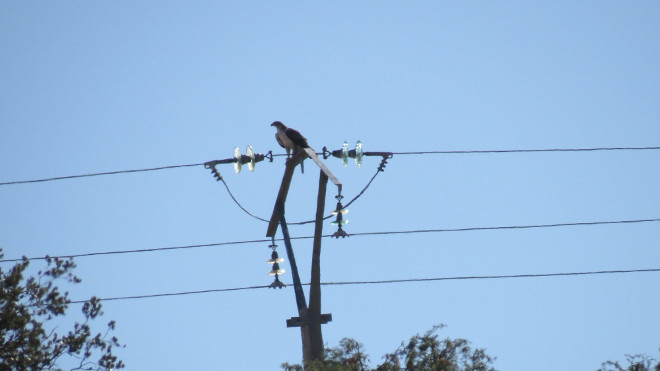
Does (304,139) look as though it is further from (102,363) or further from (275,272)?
(102,363)

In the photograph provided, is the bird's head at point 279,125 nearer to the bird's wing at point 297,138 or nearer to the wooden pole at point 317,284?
the bird's wing at point 297,138

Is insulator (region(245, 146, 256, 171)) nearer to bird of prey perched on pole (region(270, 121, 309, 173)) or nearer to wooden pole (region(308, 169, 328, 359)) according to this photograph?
bird of prey perched on pole (region(270, 121, 309, 173))

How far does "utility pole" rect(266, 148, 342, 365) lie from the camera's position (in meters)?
18.0

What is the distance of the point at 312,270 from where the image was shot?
730 inches

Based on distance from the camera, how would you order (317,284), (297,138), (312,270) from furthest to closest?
(297,138) < (312,270) < (317,284)

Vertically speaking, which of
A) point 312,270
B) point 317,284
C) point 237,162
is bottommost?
point 317,284

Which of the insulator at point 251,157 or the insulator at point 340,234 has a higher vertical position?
the insulator at point 251,157

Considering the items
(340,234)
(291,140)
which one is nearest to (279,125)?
(291,140)

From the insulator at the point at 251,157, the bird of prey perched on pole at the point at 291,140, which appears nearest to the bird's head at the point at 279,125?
the bird of prey perched on pole at the point at 291,140

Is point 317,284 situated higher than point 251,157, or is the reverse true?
point 251,157

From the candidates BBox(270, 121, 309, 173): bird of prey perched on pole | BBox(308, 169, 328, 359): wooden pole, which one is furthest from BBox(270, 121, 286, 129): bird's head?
BBox(308, 169, 328, 359): wooden pole

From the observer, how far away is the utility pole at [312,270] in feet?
58.9

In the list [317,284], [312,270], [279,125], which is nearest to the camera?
[317,284]

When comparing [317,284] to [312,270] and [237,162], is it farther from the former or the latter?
[237,162]
